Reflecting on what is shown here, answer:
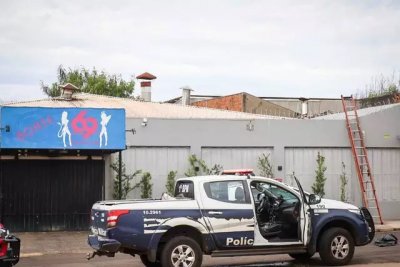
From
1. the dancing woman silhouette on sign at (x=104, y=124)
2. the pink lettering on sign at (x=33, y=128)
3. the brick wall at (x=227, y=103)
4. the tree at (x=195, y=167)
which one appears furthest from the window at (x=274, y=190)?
the brick wall at (x=227, y=103)

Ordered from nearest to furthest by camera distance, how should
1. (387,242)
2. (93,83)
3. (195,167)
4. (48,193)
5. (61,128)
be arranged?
(387,242), (61,128), (48,193), (195,167), (93,83)

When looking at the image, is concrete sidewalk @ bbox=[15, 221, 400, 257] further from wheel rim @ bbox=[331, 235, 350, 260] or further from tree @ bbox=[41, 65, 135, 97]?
tree @ bbox=[41, 65, 135, 97]

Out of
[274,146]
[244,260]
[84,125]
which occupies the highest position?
[84,125]

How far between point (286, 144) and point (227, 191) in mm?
10792

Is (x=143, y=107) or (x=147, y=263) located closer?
(x=147, y=263)

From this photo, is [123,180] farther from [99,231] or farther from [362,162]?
[99,231]

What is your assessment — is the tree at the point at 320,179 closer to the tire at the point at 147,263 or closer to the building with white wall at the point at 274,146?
the building with white wall at the point at 274,146

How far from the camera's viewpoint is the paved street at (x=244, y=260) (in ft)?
41.3

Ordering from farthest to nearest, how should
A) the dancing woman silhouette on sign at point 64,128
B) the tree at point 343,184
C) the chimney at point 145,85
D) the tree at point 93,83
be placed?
the tree at point 93,83, the chimney at point 145,85, the tree at point 343,184, the dancing woman silhouette on sign at point 64,128

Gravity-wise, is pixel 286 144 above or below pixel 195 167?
above

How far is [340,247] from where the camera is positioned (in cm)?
1195

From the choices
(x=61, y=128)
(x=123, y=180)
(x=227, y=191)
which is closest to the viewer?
(x=227, y=191)

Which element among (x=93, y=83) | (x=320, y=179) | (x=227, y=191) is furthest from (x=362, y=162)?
(x=93, y=83)

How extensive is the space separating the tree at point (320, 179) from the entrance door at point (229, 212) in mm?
10770
